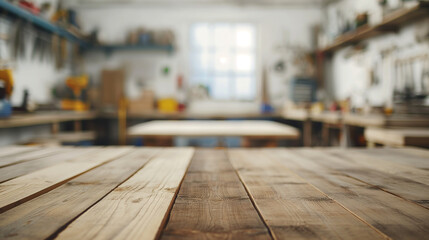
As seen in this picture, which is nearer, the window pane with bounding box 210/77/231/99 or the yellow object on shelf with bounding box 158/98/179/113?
the yellow object on shelf with bounding box 158/98/179/113

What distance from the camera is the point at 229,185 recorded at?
716mm

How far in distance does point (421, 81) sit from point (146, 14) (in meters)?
4.56

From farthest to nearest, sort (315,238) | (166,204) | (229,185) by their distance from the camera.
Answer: (229,185), (166,204), (315,238)

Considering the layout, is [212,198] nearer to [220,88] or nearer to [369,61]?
[369,61]

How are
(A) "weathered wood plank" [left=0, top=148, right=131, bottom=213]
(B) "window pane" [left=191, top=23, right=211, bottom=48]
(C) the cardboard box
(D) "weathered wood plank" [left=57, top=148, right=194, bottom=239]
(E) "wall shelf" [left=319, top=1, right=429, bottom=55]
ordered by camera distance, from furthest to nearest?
(B) "window pane" [left=191, top=23, right=211, bottom=48]
(C) the cardboard box
(E) "wall shelf" [left=319, top=1, right=429, bottom=55]
(A) "weathered wood plank" [left=0, top=148, right=131, bottom=213]
(D) "weathered wood plank" [left=57, top=148, right=194, bottom=239]

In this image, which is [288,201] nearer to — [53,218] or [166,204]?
[166,204]

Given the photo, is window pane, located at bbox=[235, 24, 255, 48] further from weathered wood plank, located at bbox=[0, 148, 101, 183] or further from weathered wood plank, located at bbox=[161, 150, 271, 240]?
weathered wood plank, located at bbox=[161, 150, 271, 240]

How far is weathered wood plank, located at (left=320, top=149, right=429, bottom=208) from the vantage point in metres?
0.64

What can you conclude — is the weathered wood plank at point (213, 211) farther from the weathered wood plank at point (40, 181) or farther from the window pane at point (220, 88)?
the window pane at point (220, 88)

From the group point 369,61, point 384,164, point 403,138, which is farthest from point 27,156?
point 369,61

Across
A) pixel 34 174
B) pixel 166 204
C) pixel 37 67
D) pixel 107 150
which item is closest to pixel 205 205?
pixel 166 204

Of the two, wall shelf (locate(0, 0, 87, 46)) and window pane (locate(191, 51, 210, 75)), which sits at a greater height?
wall shelf (locate(0, 0, 87, 46))

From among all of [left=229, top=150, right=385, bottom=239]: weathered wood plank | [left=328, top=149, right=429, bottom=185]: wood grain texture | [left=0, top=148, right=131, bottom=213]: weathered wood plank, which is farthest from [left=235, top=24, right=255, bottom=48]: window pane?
[left=229, top=150, right=385, bottom=239]: weathered wood plank

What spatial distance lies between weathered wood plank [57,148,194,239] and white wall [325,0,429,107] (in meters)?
3.48
